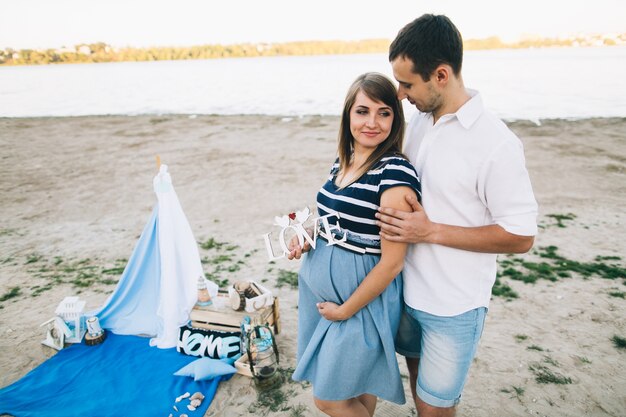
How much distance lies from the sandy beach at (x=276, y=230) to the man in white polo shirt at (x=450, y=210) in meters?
1.67

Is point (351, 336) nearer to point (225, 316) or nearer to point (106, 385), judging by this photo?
point (225, 316)

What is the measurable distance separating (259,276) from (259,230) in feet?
5.67

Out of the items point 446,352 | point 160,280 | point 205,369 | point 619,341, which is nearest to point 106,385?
point 205,369

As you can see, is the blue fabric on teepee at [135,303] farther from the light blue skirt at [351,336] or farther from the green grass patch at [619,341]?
the green grass patch at [619,341]

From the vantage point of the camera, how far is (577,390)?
138 inches

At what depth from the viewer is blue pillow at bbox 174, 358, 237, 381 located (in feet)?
12.3

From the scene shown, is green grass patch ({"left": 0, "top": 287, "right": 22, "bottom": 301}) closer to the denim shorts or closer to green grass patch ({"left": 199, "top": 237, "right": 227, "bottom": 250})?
green grass patch ({"left": 199, "top": 237, "right": 227, "bottom": 250})

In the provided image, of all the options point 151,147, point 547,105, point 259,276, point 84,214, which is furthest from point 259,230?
point 547,105

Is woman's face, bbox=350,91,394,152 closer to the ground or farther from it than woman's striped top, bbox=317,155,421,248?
farther from it

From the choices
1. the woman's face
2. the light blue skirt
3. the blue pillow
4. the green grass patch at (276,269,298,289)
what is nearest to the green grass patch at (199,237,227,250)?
the green grass patch at (276,269,298,289)

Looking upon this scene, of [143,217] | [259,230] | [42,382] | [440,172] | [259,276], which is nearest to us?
[440,172]

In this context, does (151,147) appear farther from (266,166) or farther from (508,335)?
(508,335)

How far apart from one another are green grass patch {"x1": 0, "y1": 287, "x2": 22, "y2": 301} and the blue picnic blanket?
70.4 inches

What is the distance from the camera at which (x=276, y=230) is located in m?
7.24
